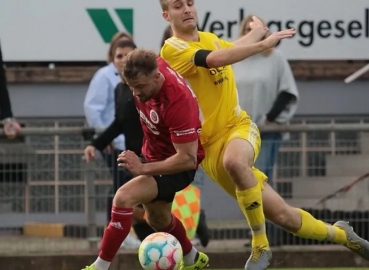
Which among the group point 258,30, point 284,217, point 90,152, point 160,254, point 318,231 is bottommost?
point 160,254

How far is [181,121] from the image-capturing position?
27.9ft

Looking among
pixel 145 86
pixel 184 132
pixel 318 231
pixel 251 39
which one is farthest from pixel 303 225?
pixel 145 86

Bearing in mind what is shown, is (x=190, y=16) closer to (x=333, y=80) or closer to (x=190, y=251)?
(x=190, y=251)

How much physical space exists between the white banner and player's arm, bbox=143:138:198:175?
6.55 meters

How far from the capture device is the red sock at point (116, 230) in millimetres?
8859

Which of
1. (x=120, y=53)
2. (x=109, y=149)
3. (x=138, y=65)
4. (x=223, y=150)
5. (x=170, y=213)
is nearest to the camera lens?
(x=138, y=65)

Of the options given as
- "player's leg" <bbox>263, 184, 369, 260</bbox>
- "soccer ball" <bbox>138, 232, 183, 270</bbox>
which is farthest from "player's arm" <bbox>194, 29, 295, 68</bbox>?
"soccer ball" <bbox>138, 232, 183, 270</bbox>

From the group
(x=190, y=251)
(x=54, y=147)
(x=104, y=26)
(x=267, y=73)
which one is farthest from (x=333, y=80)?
(x=190, y=251)

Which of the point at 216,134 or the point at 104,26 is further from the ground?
the point at 104,26

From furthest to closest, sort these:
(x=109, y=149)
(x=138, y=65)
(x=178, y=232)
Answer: (x=109, y=149)
(x=178, y=232)
(x=138, y=65)

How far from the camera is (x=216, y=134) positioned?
9.16m

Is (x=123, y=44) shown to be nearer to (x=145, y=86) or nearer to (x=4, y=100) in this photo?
(x=4, y=100)

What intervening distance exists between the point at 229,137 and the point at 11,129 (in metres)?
2.49

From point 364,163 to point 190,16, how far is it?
3258 mm
